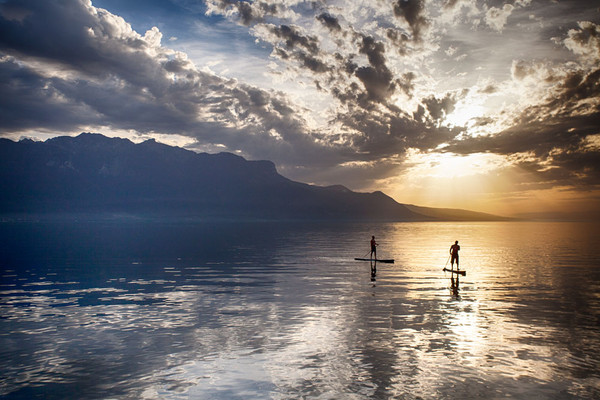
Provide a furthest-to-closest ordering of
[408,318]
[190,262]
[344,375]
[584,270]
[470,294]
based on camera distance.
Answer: [190,262] < [584,270] < [470,294] < [408,318] < [344,375]

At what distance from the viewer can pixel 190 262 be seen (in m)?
48.6

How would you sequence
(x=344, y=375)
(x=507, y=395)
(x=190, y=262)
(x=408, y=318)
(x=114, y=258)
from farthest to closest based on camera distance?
(x=114, y=258), (x=190, y=262), (x=408, y=318), (x=344, y=375), (x=507, y=395)

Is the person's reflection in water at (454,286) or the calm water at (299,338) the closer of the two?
the calm water at (299,338)

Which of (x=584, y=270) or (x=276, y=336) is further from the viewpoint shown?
(x=584, y=270)

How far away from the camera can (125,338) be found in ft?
57.7

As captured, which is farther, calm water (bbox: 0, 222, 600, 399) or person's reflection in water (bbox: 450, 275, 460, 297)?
person's reflection in water (bbox: 450, 275, 460, 297)

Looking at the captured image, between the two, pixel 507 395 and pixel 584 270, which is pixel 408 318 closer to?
pixel 507 395

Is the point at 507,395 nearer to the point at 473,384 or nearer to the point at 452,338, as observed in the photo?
the point at 473,384

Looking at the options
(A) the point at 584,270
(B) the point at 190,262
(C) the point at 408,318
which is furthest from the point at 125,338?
(A) the point at 584,270

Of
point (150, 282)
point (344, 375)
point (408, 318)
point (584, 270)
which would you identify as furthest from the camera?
point (584, 270)

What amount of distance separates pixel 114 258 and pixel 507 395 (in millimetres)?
52677

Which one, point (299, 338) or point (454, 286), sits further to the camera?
point (454, 286)

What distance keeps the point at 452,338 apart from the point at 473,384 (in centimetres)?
496

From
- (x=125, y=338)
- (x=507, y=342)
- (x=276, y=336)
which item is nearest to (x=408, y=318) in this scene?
(x=507, y=342)
